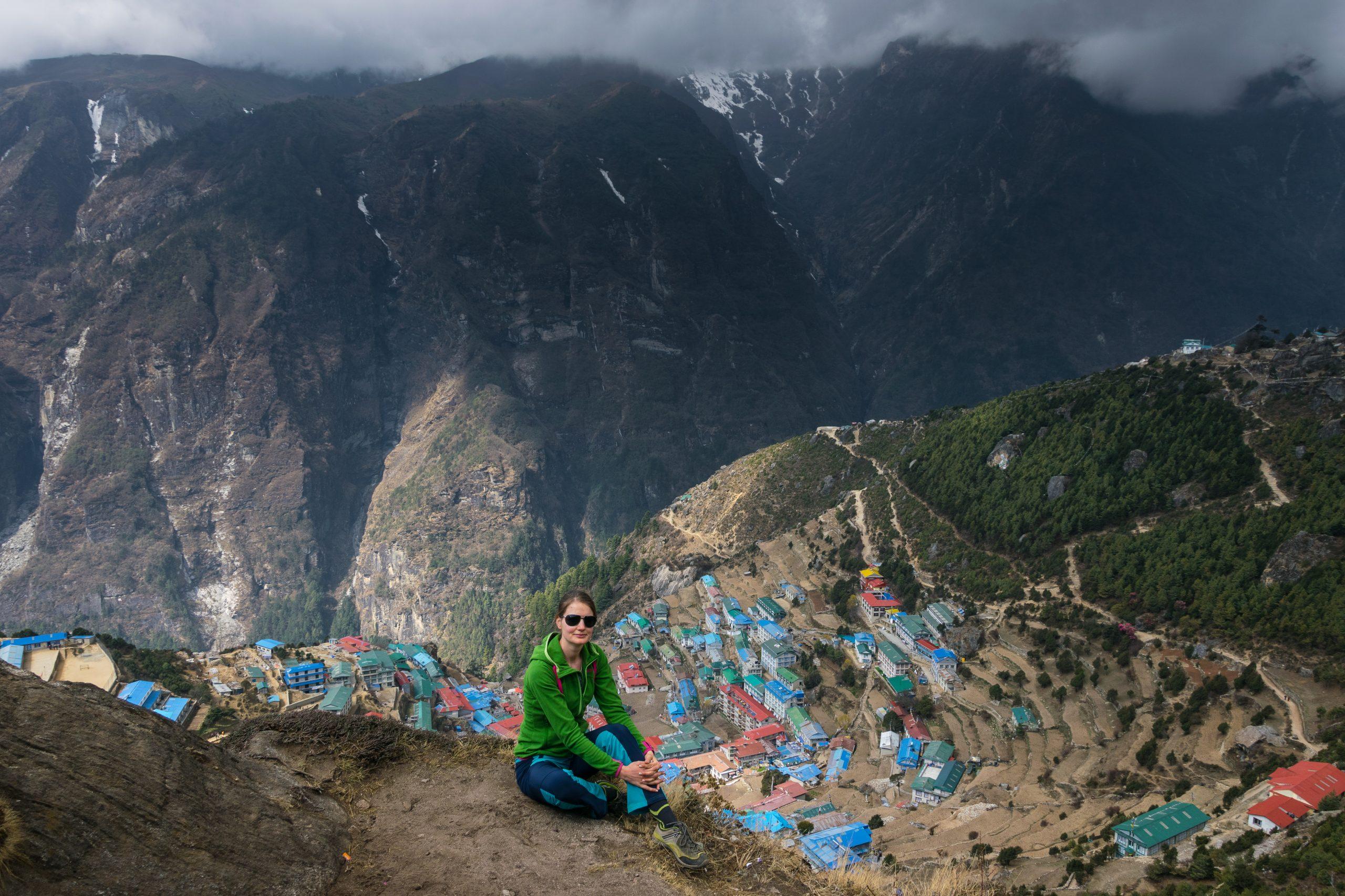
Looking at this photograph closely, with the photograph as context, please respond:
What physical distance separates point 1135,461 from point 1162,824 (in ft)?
101

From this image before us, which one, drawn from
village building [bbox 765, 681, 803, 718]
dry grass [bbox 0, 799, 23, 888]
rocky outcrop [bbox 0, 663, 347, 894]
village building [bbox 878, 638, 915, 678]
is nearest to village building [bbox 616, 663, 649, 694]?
village building [bbox 765, 681, 803, 718]

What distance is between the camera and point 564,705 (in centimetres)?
795

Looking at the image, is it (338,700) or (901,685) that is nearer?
(338,700)

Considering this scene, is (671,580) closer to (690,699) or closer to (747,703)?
(690,699)

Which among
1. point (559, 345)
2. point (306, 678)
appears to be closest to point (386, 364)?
point (559, 345)

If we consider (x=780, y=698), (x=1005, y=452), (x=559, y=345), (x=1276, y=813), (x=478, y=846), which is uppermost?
(x=559, y=345)

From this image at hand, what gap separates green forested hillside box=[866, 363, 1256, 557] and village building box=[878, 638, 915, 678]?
1117cm

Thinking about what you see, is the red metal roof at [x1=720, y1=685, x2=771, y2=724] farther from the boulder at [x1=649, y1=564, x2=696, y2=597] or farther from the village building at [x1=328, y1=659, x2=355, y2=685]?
the village building at [x1=328, y1=659, x2=355, y2=685]

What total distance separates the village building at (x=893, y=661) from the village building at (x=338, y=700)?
31393mm

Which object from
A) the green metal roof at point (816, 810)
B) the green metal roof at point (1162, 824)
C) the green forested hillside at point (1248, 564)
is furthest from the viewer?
the green forested hillside at point (1248, 564)

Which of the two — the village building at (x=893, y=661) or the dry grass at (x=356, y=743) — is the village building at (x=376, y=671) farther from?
the dry grass at (x=356, y=743)

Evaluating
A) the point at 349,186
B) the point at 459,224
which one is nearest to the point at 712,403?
the point at 459,224

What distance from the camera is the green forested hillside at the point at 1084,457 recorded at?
165ft

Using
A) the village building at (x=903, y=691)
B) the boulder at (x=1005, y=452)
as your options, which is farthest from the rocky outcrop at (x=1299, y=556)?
the boulder at (x=1005, y=452)
